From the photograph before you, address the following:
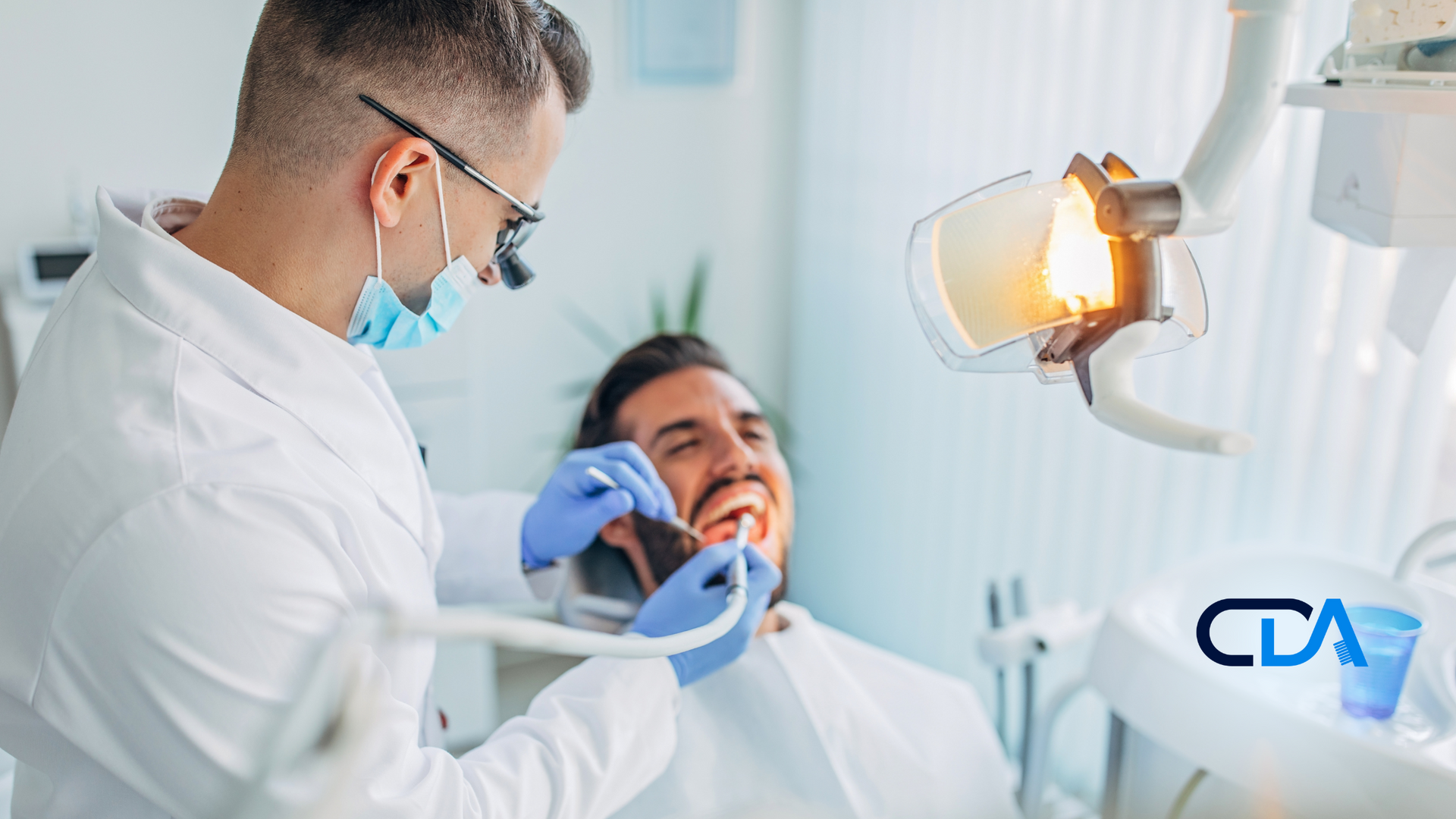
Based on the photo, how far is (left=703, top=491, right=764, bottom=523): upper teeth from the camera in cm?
166

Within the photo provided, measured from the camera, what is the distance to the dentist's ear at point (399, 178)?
3.21 feet

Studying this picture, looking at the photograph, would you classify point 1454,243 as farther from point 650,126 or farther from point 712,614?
point 650,126

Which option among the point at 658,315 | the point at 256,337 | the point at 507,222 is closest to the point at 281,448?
the point at 256,337

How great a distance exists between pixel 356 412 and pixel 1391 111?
1021 millimetres

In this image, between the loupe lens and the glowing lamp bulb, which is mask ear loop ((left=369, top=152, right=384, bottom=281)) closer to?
the loupe lens

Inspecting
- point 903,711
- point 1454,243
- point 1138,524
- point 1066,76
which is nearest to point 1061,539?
point 1138,524

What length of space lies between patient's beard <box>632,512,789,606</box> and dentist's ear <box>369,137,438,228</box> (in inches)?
30.3

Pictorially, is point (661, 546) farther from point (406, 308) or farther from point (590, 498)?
point (406, 308)

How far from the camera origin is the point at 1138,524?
6.51 ft

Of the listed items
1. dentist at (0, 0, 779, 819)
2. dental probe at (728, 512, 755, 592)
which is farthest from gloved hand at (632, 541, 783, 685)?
dentist at (0, 0, 779, 819)

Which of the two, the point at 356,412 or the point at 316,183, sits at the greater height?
the point at 316,183

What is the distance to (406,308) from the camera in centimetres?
110

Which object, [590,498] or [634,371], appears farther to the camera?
[634,371]

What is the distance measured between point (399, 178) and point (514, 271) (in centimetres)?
22
